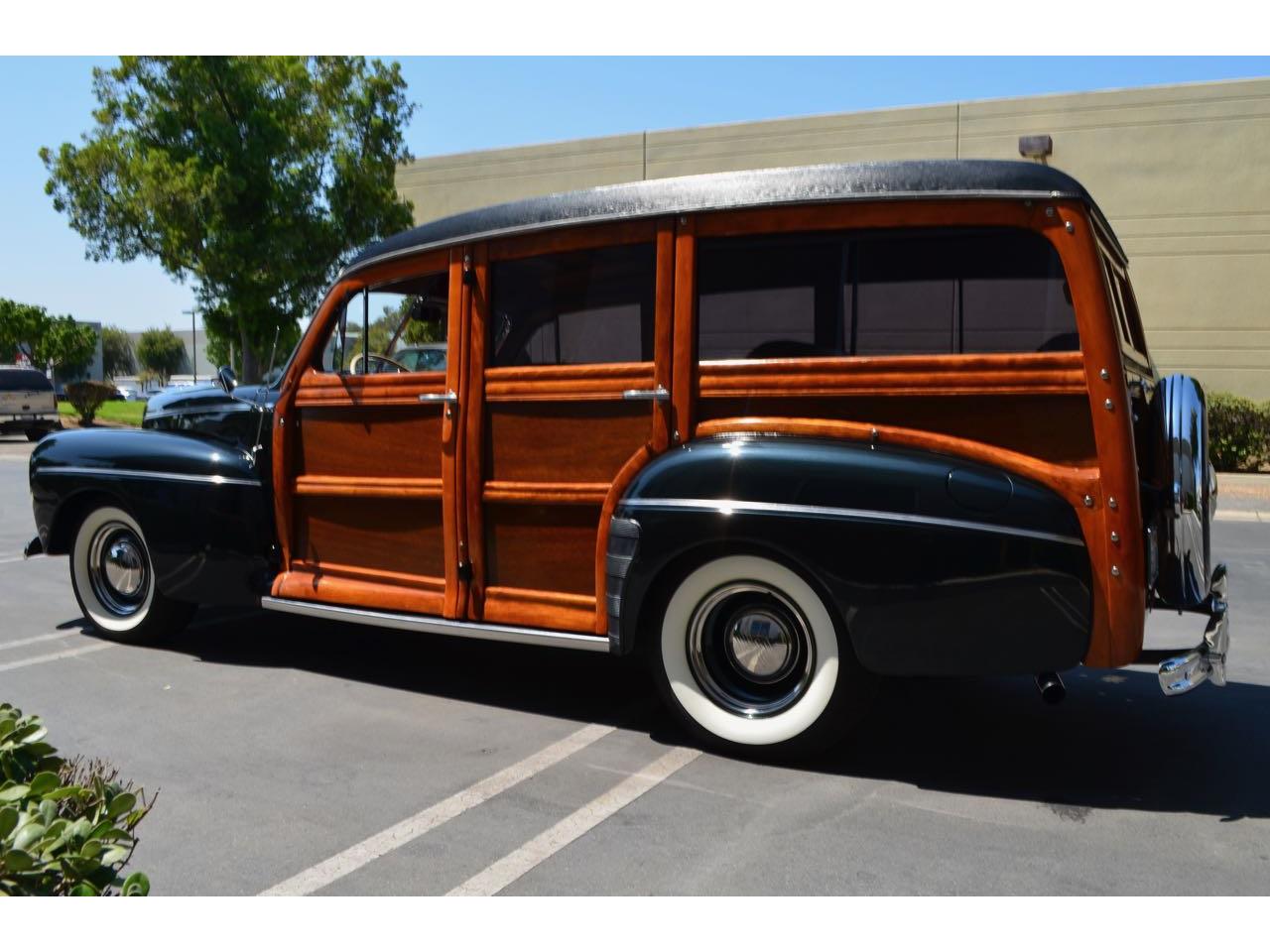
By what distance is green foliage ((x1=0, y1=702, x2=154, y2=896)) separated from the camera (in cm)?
186

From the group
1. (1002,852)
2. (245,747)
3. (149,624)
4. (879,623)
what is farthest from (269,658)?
(1002,852)

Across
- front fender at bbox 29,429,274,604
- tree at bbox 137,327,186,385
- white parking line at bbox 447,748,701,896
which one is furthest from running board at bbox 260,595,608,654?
tree at bbox 137,327,186,385

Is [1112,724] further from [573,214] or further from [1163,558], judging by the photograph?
[573,214]

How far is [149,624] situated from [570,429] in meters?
2.91

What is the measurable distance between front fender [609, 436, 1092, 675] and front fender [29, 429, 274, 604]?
2.49 metres

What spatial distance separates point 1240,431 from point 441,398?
655 inches

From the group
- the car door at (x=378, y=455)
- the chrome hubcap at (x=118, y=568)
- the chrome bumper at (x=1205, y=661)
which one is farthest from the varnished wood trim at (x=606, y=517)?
the chrome hubcap at (x=118, y=568)

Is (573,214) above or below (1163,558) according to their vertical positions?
above

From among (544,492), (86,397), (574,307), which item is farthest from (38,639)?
(86,397)

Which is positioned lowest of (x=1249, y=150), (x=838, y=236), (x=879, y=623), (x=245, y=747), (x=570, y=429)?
(x=245, y=747)

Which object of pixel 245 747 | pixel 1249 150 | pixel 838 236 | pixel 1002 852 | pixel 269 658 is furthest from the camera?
pixel 1249 150

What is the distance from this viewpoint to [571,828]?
3.55 m

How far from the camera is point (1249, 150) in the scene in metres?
21.0

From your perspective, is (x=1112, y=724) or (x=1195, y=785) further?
(x=1112, y=724)
